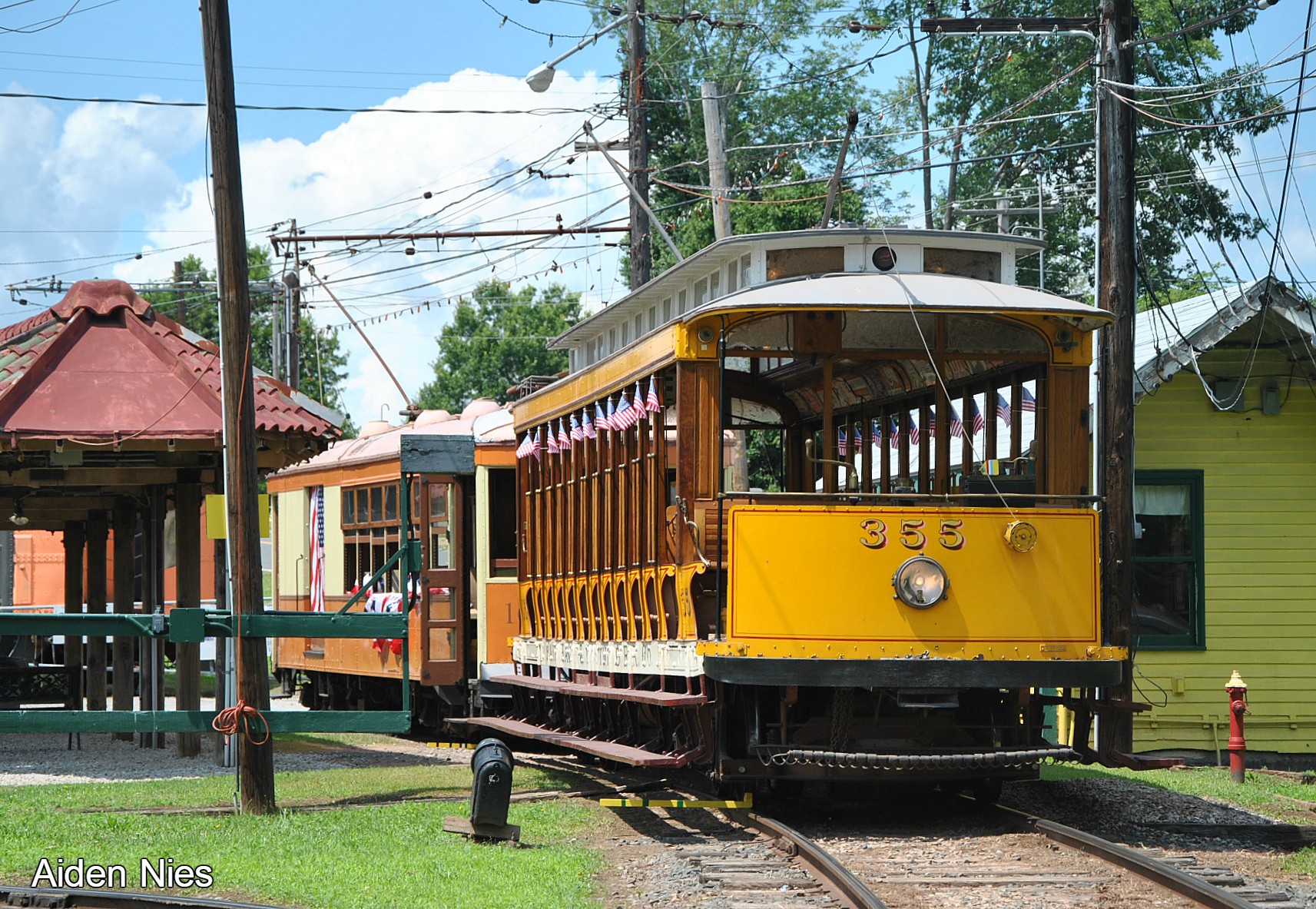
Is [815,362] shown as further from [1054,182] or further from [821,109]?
[821,109]

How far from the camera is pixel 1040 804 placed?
12016mm

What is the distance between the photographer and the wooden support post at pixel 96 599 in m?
19.3

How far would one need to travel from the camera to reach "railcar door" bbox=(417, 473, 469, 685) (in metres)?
16.8

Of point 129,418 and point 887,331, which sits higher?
point 887,331

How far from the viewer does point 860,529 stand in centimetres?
1027

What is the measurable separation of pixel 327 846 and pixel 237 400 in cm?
325

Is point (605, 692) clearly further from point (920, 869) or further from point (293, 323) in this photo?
point (293, 323)

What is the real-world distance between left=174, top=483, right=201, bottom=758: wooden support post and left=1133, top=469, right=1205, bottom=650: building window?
869 cm

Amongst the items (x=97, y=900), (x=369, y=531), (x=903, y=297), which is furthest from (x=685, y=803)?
(x=369, y=531)

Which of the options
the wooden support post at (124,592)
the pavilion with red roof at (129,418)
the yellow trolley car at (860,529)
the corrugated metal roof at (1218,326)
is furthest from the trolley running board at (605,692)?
Answer: the corrugated metal roof at (1218,326)

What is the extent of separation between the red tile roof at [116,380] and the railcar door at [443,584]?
1534 mm

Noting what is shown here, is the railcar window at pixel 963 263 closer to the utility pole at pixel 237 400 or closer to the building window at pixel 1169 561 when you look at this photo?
the utility pole at pixel 237 400

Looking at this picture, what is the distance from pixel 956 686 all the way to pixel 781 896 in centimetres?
227

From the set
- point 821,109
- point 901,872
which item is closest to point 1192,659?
point 901,872
